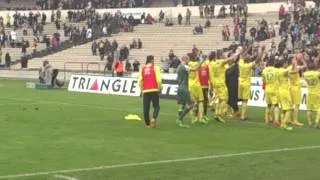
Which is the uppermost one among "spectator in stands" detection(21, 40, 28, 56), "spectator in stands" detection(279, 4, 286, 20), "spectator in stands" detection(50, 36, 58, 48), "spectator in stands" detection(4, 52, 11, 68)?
"spectator in stands" detection(279, 4, 286, 20)

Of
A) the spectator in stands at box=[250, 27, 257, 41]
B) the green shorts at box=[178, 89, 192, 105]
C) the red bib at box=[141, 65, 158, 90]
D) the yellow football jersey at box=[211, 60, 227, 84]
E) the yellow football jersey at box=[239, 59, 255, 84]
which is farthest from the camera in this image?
the spectator in stands at box=[250, 27, 257, 41]

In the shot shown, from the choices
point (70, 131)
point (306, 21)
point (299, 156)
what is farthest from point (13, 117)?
point (306, 21)

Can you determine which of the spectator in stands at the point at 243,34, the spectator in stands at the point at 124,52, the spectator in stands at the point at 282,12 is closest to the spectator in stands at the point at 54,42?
the spectator in stands at the point at 124,52

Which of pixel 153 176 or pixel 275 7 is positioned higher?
pixel 275 7

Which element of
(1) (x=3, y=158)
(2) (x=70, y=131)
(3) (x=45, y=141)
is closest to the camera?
(1) (x=3, y=158)

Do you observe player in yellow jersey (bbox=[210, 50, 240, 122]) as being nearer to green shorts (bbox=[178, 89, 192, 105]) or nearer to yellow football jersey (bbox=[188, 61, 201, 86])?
yellow football jersey (bbox=[188, 61, 201, 86])

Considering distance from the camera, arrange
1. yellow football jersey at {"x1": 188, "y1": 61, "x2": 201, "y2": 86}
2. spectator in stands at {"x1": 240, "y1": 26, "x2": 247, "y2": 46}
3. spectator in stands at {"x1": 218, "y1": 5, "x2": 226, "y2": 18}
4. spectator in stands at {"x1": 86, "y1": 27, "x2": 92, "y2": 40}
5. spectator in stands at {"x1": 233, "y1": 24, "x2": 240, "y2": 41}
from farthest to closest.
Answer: spectator in stands at {"x1": 86, "y1": 27, "x2": 92, "y2": 40} < spectator in stands at {"x1": 218, "y1": 5, "x2": 226, "y2": 18} < spectator in stands at {"x1": 233, "y1": 24, "x2": 240, "y2": 41} < spectator in stands at {"x1": 240, "y1": 26, "x2": 247, "y2": 46} < yellow football jersey at {"x1": 188, "y1": 61, "x2": 201, "y2": 86}

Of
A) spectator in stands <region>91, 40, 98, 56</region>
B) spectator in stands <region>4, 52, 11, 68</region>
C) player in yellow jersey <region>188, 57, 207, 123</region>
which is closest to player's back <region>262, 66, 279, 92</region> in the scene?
player in yellow jersey <region>188, 57, 207, 123</region>

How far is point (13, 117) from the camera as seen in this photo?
22.2 meters

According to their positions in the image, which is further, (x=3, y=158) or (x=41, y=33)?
(x=41, y=33)

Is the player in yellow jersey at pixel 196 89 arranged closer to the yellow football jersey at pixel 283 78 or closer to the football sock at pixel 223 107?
the football sock at pixel 223 107

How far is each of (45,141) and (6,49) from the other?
148 feet

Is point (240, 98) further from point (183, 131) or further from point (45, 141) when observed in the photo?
point (45, 141)

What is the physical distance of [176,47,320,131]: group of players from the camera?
772 inches
